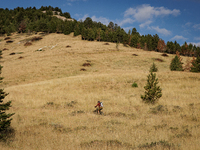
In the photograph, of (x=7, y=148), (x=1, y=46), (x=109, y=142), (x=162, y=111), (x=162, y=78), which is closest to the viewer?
(x=7, y=148)

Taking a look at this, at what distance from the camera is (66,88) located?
20859mm

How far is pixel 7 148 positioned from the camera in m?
5.57

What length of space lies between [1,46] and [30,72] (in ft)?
208

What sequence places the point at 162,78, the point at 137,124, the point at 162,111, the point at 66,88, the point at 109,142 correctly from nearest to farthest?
the point at 109,142 → the point at 137,124 → the point at 162,111 → the point at 66,88 → the point at 162,78

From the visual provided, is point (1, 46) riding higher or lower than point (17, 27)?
lower

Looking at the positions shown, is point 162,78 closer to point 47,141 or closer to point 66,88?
point 66,88

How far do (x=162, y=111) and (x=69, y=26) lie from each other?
116182 mm

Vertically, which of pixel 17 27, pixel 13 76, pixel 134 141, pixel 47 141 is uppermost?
pixel 17 27

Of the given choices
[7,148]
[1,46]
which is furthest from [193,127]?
[1,46]

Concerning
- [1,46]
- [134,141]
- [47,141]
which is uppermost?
[1,46]

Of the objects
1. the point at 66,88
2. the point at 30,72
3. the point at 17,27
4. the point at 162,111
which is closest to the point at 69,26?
the point at 17,27

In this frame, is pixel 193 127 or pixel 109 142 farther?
pixel 193 127

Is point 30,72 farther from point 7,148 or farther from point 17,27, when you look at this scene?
point 17,27

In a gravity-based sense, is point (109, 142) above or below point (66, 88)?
above
